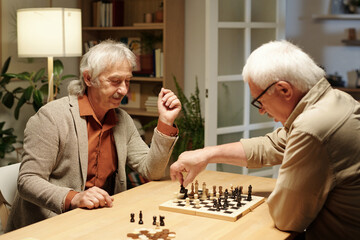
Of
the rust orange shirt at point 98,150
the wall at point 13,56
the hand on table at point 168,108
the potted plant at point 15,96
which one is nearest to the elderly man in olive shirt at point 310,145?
the hand on table at point 168,108

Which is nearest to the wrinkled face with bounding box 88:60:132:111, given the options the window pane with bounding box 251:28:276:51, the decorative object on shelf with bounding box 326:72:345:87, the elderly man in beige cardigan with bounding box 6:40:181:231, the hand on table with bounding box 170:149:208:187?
the elderly man in beige cardigan with bounding box 6:40:181:231

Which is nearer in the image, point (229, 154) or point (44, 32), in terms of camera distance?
point (229, 154)

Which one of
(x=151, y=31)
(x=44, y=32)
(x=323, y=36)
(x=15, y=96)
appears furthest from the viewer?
(x=323, y=36)

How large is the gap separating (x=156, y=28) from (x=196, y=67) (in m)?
0.56

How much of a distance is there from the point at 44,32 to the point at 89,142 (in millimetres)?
1337

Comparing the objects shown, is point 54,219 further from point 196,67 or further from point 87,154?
point 196,67

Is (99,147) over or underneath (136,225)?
over

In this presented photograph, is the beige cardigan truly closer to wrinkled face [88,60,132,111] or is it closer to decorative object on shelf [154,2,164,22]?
wrinkled face [88,60,132,111]

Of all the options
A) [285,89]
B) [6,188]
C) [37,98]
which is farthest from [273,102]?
[37,98]

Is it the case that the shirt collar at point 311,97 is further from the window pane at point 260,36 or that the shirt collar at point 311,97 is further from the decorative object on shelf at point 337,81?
the decorative object on shelf at point 337,81

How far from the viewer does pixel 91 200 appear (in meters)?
1.96

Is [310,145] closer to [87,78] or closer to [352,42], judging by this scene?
[87,78]

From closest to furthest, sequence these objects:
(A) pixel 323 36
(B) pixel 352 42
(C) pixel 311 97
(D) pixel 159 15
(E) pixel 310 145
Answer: (E) pixel 310 145
(C) pixel 311 97
(D) pixel 159 15
(B) pixel 352 42
(A) pixel 323 36

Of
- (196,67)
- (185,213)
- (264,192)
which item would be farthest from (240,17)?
(185,213)
